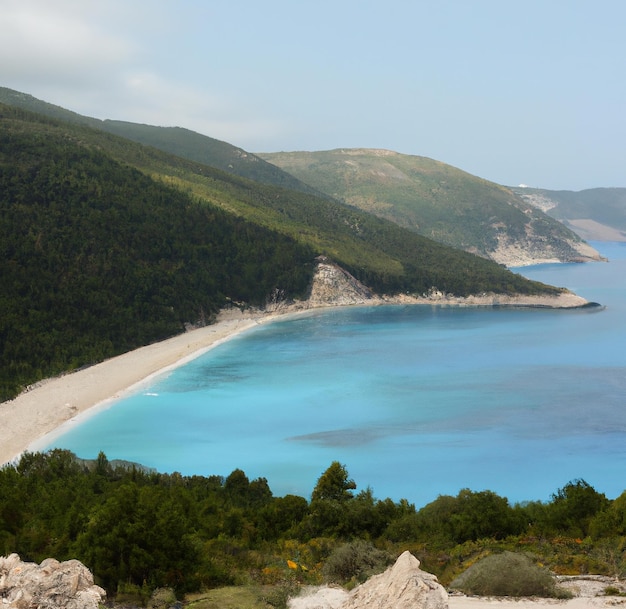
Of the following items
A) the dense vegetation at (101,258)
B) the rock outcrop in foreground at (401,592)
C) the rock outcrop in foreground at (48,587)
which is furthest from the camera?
the dense vegetation at (101,258)

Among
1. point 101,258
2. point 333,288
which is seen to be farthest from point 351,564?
point 333,288

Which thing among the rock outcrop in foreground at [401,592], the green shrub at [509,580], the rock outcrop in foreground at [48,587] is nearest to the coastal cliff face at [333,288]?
the green shrub at [509,580]

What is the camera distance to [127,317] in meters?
74.4

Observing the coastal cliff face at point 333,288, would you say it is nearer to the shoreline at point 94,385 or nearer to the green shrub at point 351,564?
the shoreline at point 94,385

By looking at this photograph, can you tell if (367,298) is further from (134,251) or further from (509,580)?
(509,580)

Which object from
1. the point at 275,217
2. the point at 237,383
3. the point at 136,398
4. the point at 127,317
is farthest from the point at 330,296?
the point at 136,398

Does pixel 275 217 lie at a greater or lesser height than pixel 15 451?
greater

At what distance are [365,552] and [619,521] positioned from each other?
8.96 metres

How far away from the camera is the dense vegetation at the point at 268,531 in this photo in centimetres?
1697

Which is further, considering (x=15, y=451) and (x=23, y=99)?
(x=23, y=99)

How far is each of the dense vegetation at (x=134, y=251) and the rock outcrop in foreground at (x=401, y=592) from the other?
44.5 m

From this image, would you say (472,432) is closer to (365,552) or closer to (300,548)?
(300,548)

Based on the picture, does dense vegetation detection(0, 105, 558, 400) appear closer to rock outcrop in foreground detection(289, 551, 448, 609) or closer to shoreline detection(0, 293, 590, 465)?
shoreline detection(0, 293, 590, 465)

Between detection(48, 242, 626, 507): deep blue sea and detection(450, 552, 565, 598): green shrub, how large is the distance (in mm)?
19993
